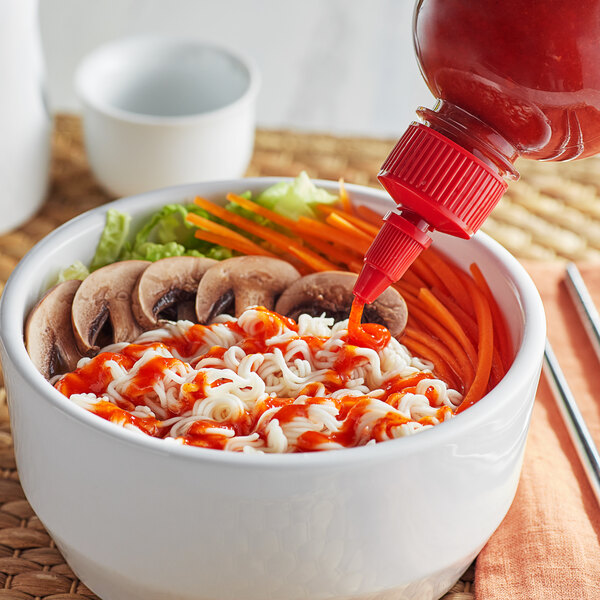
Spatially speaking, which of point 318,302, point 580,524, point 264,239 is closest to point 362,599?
point 580,524

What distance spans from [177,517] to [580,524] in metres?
0.83

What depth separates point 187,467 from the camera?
1250 mm

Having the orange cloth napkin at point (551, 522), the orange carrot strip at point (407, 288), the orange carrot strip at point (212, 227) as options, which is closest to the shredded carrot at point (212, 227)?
the orange carrot strip at point (212, 227)

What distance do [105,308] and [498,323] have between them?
802 mm

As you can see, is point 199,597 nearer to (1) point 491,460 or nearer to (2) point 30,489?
(2) point 30,489

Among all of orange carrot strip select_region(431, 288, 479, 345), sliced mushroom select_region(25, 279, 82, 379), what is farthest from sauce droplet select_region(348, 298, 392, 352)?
sliced mushroom select_region(25, 279, 82, 379)

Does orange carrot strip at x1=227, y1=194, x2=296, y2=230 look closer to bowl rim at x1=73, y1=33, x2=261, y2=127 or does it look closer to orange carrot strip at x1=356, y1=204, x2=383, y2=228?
orange carrot strip at x1=356, y1=204, x2=383, y2=228

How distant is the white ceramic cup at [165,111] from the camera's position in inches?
101

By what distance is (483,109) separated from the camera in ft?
4.56

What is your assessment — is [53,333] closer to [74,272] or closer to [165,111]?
[74,272]

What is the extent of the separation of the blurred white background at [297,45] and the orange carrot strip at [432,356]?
9.27ft

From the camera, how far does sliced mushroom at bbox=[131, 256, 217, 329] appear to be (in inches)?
73.5

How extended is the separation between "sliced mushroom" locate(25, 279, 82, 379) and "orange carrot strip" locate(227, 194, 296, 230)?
1.37ft

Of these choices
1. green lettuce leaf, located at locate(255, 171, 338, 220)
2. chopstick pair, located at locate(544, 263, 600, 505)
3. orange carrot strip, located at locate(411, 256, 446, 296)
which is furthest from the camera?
green lettuce leaf, located at locate(255, 171, 338, 220)
